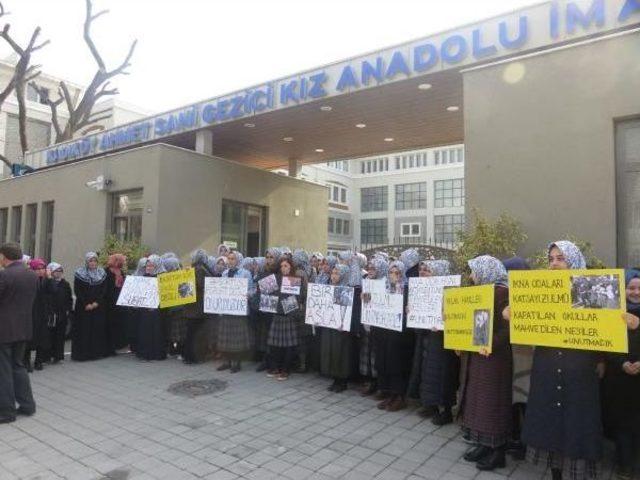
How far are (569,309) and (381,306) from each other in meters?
2.63

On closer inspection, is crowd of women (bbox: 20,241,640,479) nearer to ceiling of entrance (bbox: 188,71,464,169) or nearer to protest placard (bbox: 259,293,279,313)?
protest placard (bbox: 259,293,279,313)

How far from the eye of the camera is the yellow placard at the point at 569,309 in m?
3.60

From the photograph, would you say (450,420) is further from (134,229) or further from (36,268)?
(134,229)

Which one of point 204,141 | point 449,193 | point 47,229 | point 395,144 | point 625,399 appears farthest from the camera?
point 449,193

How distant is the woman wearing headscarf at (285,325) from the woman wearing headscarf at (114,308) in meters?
3.52

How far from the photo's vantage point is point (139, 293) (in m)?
8.53

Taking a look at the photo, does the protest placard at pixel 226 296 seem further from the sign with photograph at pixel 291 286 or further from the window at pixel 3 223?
the window at pixel 3 223

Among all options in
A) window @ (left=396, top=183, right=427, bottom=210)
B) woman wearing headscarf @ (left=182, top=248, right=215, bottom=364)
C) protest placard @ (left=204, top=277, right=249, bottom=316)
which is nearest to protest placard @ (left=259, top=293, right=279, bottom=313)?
protest placard @ (left=204, top=277, right=249, bottom=316)

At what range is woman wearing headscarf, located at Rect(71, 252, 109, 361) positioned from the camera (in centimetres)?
861

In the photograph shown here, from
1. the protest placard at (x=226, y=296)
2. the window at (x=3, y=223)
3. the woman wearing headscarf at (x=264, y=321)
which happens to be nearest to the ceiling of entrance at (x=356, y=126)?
the woman wearing headscarf at (x=264, y=321)

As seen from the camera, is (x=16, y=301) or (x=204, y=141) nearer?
(x=16, y=301)

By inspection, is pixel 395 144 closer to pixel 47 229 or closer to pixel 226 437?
pixel 226 437

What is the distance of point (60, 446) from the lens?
15.8ft

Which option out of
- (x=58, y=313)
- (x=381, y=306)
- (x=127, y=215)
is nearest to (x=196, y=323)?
(x=58, y=313)
